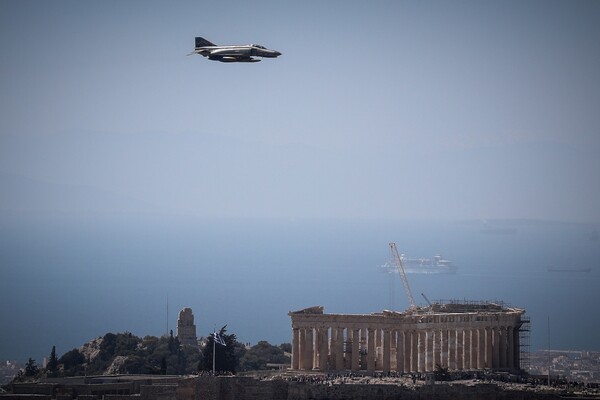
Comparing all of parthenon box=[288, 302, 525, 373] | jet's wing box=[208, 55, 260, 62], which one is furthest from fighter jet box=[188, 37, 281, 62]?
parthenon box=[288, 302, 525, 373]

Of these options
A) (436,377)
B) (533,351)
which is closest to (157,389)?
(436,377)

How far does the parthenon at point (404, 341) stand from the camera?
122 metres

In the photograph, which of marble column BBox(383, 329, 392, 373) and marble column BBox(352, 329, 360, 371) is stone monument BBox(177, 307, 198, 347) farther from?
marble column BBox(383, 329, 392, 373)

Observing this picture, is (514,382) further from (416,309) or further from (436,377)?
(416,309)

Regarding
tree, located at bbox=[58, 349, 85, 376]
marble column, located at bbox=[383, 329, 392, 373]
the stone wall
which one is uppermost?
marble column, located at bbox=[383, 329, 392, 373]

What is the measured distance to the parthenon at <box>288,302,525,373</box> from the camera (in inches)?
4818

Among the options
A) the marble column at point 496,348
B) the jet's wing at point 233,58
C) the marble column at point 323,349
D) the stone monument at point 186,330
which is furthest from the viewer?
the stone monument at point 186,330

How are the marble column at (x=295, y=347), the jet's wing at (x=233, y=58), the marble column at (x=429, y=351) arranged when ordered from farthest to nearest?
the jet's wing at (x=233, y=58)
the marble column at (x=295, y=347)
the marble column at (x=429, y=351)

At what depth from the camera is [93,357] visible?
5684 inches

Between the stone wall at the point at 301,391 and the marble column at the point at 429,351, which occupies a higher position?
the marble column at the point at 429,351

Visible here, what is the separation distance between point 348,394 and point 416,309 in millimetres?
23860

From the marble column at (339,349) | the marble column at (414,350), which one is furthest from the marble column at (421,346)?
the marble column at (339,349)

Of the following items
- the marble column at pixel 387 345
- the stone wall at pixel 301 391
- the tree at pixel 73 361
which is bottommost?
the stone wall at pixel 301 391

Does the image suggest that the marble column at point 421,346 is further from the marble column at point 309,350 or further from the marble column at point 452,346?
the marble column at point 309,350
